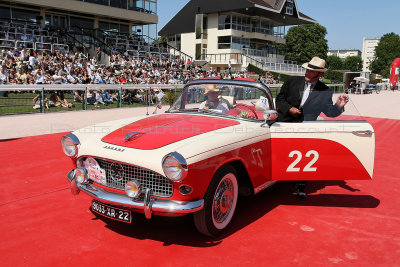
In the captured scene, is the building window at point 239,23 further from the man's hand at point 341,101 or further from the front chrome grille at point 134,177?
the front chrome grille at point 134,177

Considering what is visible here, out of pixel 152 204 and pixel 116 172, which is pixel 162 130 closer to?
pixel 116 172

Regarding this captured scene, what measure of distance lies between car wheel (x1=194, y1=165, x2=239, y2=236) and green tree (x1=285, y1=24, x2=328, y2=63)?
69.5 metres

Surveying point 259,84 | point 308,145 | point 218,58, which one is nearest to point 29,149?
point 259,84

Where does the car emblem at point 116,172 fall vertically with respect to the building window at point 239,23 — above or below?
below

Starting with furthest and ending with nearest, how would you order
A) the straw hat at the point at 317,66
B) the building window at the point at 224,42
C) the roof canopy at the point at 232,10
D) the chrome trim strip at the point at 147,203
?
the building window at the point at 224,42 → the roof canopy at the point at 232,10 → the straw hat at the point at 317,66 → the chrome trim strip at the point at 147,203

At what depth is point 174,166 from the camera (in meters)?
3.34

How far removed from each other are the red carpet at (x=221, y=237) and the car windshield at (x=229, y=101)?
128 centimetres

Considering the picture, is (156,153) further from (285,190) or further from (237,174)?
(285,190)

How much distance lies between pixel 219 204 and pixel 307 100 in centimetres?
212

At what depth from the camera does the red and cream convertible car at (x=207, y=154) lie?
136 inches

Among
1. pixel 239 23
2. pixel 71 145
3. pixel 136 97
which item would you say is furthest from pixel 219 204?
pixel 239 23

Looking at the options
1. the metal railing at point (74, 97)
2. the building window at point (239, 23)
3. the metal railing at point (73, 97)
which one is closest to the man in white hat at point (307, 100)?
the metal railing at point (74, 97)

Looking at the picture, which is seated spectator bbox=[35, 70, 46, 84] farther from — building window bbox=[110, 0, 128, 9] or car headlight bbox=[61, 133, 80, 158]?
building window bbox=[110, 0, 128, 9]

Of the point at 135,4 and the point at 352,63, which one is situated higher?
the point at 352,63
